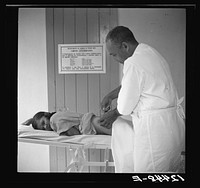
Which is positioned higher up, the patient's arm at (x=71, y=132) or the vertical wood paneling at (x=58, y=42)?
the vertical wood paneling at (x=58, y=42)

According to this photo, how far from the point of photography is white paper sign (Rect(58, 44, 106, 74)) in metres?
1.66

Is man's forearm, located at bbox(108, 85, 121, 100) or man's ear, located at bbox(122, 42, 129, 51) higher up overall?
man's ear, located at bbox(122, 42, 129, 51)

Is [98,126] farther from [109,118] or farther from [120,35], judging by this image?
[120,35]

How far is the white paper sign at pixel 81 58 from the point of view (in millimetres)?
1661

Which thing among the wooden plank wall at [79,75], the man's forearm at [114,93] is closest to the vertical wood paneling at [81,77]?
the wooden plank wall at [79,75]

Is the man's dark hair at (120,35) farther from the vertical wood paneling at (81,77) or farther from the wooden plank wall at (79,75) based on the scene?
the vertical wood paneling at (81,77)

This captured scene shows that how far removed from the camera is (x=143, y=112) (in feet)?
5.34

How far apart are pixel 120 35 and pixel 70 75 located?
12.4 inches

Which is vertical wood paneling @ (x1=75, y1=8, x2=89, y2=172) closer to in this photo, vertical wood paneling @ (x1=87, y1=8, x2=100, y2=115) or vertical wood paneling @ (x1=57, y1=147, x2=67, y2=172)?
vertical wood paneling @ (x1=87, y1=8, x2=100, y2=115)

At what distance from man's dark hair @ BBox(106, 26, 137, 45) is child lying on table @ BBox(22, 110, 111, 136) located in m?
0.39

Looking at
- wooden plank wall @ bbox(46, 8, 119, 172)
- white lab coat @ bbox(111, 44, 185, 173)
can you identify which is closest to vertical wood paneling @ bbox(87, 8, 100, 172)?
wooden plank wall @ bbox(46, 8, 119, 172)

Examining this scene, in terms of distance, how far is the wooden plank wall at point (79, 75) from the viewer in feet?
5.41

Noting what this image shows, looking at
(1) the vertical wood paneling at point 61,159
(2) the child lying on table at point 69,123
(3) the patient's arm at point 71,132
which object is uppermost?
(2) the child lying on table at point 69,123
